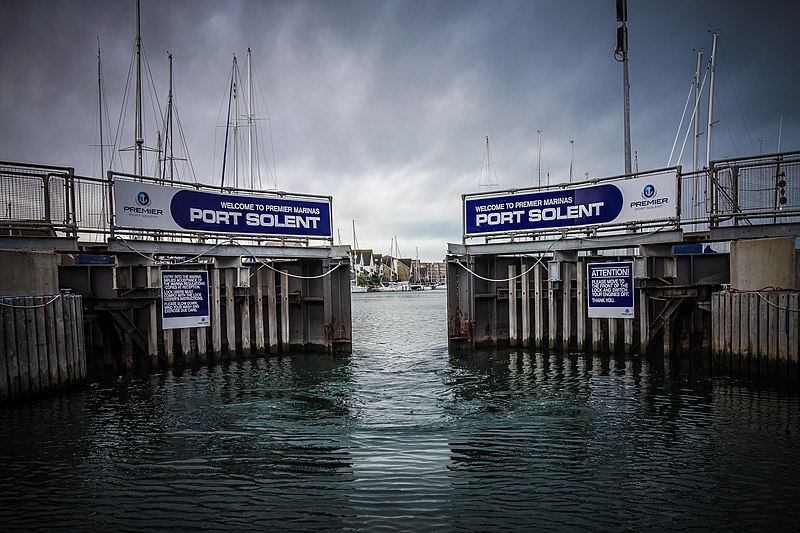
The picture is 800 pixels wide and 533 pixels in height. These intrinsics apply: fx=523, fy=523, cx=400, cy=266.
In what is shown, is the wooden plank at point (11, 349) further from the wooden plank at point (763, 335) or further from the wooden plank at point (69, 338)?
the wooden plank at point (763, 335)

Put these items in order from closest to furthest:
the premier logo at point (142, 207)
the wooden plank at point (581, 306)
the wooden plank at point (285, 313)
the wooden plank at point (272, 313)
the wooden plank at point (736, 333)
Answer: the wooden plank at point (736, 333)
the premier logo at point (142, 207)
the wooden plank at point (581, 306)
the wooden plank at point (272, 313)
the wooden plank at point (285, 313)

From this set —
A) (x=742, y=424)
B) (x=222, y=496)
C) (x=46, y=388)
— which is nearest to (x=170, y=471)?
(x=222, y=496)

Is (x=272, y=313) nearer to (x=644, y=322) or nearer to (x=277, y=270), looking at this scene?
(x=277, y=270)

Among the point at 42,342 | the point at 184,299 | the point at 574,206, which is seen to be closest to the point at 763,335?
the point at 574,206

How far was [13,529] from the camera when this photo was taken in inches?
262

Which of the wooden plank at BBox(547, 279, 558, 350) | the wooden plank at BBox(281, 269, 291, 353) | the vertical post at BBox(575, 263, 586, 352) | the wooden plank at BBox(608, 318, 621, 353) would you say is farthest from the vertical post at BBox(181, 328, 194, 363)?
the wooden plank at BBox(608, 318, 621, 353)

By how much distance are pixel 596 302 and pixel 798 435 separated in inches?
369

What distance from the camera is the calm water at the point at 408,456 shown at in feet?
22.8

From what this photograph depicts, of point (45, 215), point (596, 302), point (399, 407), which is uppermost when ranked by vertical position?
point (45, 215)

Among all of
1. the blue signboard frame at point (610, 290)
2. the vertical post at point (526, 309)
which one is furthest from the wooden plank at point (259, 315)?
the blue signboard frame at point (610, 290)

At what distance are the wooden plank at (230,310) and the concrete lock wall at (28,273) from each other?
5.75m

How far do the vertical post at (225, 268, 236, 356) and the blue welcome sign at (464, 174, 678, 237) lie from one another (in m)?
9.33

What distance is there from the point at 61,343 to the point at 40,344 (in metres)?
0.68

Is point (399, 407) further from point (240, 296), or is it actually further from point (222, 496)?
point (240, 296)
